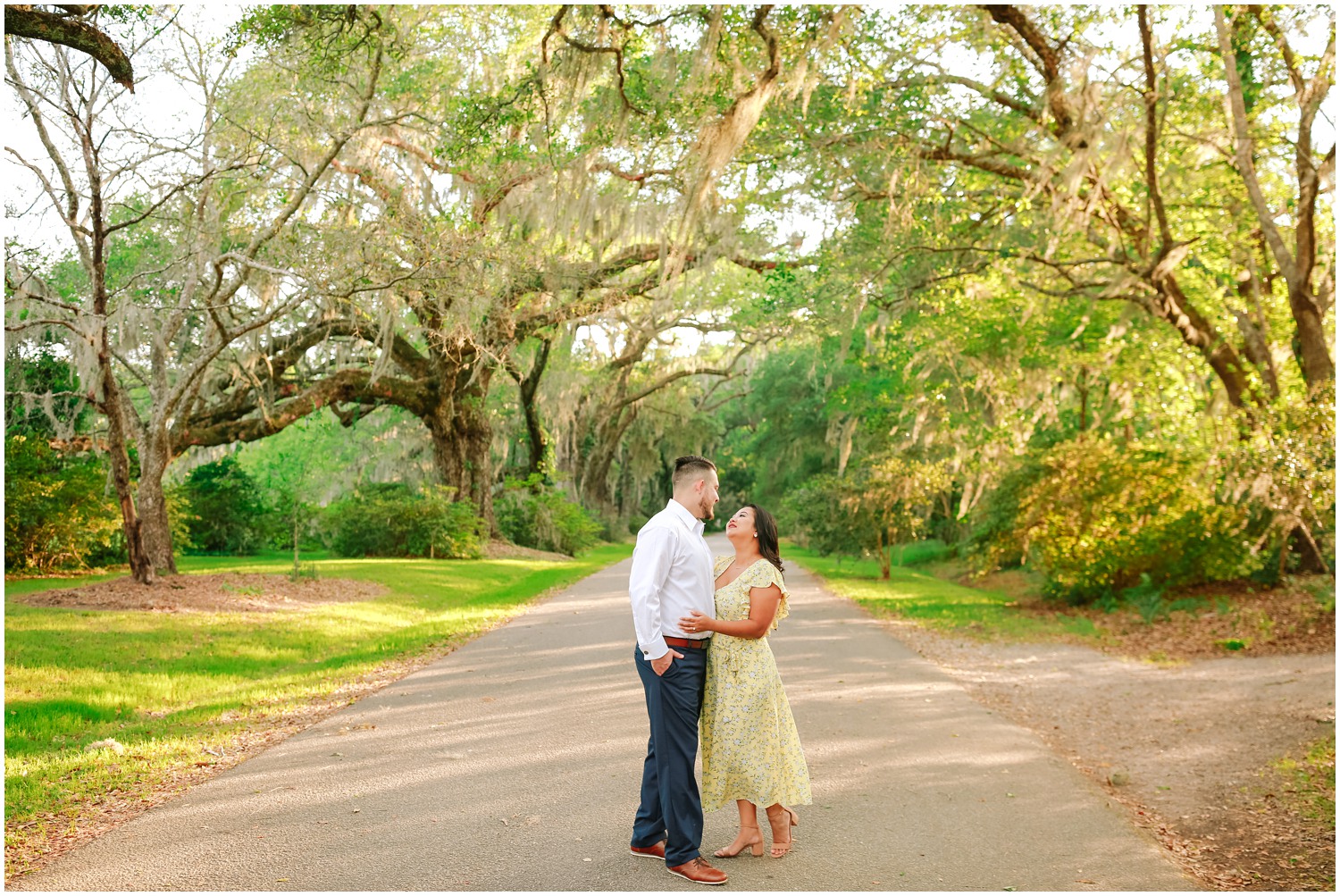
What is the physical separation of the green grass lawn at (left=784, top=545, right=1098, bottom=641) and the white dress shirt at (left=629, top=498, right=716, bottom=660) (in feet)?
32.5

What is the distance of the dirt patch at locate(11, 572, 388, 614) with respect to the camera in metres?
13.1

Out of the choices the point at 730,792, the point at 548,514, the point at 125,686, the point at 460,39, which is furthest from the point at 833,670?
the point at 548,514

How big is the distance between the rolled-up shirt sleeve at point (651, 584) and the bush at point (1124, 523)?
11770 millimetres

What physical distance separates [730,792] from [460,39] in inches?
742

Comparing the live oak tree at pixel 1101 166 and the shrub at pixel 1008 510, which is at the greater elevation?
the live oak tree at pixel 1101 166

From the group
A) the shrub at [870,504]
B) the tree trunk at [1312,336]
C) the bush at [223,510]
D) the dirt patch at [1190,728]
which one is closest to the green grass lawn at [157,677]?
the dirt patch at [1190,728]

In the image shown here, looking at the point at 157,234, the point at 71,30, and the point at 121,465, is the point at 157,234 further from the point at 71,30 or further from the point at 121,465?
the point at 71,30

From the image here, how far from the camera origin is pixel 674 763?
4355mm

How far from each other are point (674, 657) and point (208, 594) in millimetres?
11696

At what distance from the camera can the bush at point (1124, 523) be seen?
14.5m

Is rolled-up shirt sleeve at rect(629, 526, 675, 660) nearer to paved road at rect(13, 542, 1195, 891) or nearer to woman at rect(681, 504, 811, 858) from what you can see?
woman at rect(681, 504, 811, 858)

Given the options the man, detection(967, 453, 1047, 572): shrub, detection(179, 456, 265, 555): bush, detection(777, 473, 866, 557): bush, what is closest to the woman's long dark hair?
the man

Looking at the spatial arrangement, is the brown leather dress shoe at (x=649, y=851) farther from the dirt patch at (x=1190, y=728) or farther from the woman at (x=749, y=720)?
the dirt patch at (x=1190, y=728)

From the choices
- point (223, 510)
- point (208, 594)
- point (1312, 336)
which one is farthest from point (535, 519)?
point (1312, 336)
